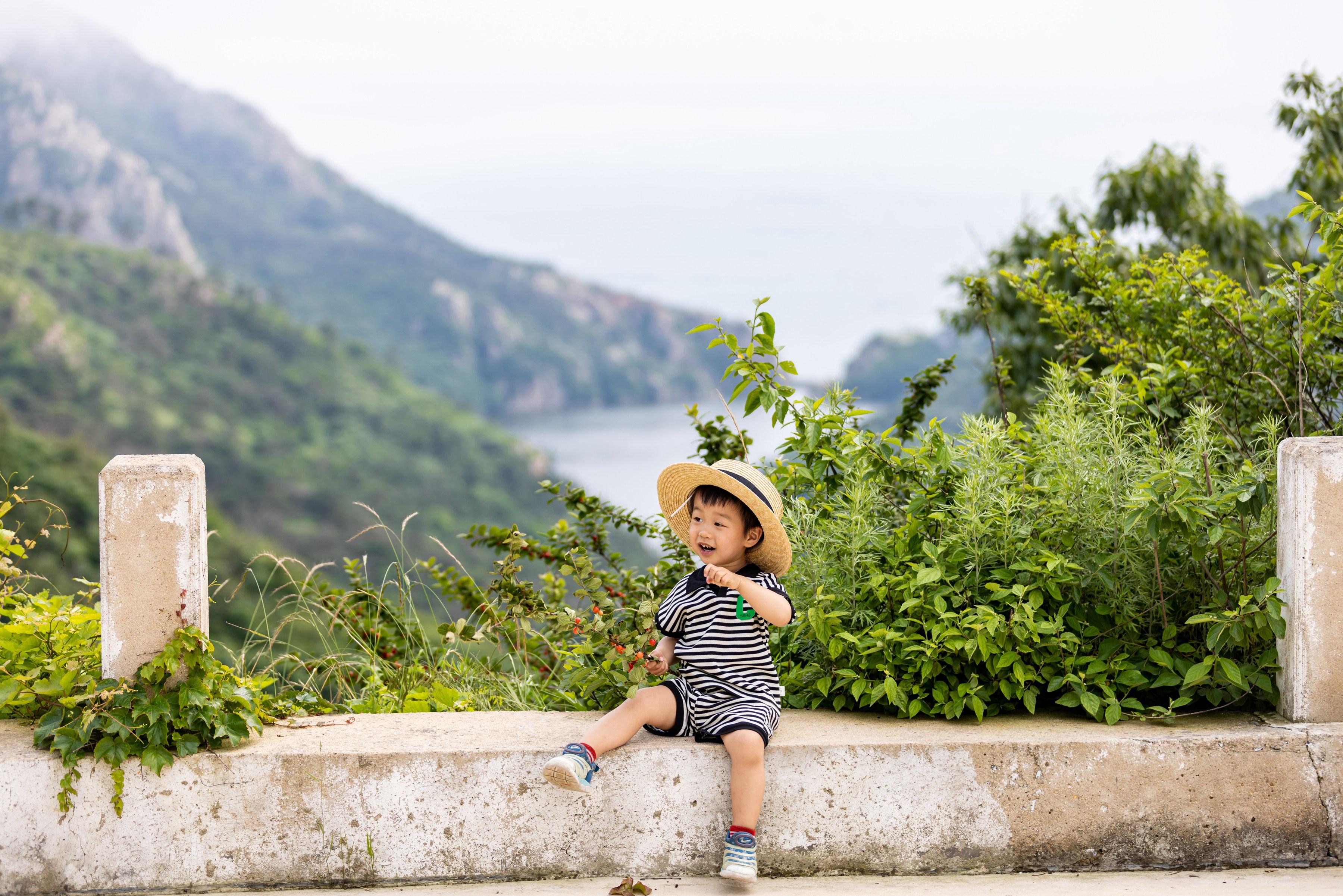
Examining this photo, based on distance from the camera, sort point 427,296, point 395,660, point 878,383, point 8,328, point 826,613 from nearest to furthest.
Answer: point 826,613 < point 395,660 < point 878,383 < point 8,328 < point 427,296

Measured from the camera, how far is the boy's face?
301 cm

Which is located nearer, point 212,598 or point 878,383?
point 212,598

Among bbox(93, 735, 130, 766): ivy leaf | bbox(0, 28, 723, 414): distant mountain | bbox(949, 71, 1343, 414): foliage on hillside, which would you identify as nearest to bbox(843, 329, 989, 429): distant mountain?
bbox(949, 71, 1343, 414): foliage on hillside

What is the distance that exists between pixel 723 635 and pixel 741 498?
0.41m

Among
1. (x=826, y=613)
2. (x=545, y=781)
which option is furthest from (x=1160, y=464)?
(x=545, y=781)

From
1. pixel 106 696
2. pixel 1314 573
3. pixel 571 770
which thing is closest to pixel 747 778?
pixel 571 770

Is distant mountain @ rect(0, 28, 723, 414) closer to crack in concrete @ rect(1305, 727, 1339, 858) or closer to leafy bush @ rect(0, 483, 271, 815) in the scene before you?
leafy bush @ rect(0, 483, 271, 815)

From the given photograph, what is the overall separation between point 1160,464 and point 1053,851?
1.24 m

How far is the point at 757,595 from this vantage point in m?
2.85

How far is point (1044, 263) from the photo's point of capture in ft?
15.2

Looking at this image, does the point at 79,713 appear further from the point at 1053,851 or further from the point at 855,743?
the point at 1053,851

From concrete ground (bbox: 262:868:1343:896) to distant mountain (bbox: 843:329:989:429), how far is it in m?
1.44

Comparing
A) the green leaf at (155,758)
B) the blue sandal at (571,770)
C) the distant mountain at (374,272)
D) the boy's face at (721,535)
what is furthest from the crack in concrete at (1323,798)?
the distant mountain at (374,272)

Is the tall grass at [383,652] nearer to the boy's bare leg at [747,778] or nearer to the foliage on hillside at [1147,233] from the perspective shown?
the boy's bare leg at [747,778]
